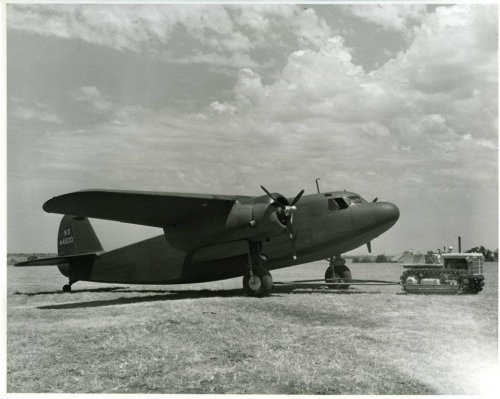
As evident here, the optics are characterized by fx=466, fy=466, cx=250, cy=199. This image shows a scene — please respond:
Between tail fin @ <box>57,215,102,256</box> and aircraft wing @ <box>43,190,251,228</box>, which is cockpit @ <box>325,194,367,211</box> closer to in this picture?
aircraft wing @ <box>43,190,251,228</box>

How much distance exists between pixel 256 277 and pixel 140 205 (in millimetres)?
3833

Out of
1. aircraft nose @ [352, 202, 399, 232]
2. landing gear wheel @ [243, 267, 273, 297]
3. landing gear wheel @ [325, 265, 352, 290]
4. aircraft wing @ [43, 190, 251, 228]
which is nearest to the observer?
aircraft wing @ [43, 190, 251, 228]

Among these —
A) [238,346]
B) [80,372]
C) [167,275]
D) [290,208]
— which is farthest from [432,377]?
[167,275]

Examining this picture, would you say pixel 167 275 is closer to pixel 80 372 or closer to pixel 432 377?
pixel 80 372

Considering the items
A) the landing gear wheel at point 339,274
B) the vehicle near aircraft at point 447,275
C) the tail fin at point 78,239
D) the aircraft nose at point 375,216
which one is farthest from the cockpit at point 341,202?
the tail fin at point 78,239

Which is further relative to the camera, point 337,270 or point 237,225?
point 337,270

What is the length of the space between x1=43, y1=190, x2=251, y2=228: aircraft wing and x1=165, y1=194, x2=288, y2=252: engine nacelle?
0.23m

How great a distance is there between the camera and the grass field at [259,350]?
666cm

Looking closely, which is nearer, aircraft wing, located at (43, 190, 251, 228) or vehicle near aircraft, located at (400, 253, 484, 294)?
aircraft wing, located at (43, 190, 251, 228)

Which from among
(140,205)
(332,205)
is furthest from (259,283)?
(140,205)

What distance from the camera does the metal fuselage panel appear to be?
46.1 ft

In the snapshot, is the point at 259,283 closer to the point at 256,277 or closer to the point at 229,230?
the point at 256,277

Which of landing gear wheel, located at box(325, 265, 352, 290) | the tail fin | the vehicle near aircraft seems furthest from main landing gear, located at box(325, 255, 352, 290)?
the tail fin

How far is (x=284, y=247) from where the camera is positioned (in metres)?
14.9
